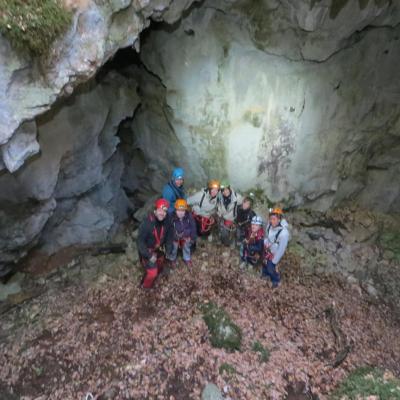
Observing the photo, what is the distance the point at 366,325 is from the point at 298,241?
3.05 m

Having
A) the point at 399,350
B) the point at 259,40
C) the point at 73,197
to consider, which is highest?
the point at 259,40

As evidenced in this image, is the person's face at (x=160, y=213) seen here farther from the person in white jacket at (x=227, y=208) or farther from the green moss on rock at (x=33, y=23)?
the green moss on rock at (x=33, y=23)

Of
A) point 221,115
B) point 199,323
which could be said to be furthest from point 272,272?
point 221,115

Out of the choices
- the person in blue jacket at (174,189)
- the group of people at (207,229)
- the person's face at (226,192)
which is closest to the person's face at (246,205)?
the group of people at (207,229)

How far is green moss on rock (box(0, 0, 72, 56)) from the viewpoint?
597cm

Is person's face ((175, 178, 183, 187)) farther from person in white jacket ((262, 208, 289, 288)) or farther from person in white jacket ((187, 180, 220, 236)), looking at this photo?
person in white jacket ((262, 208, 289, 288))

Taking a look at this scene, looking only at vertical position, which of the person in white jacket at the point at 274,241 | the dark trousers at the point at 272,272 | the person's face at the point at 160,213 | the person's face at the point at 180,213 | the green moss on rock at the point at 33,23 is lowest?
the dark trousers at the point at 272,272

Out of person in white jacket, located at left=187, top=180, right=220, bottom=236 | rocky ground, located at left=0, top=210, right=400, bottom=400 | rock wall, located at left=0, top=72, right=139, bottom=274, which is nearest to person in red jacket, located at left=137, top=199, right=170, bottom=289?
rocky ground, located at left=0, top=210, right=400, bottom=400

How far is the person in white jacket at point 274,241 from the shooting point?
8.93 metres

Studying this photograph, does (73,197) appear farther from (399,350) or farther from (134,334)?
(399,350)

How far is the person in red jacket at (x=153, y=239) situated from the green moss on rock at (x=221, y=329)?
1.63 m

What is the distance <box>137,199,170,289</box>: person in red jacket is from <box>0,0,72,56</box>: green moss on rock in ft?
13.3

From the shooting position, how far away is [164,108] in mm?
12148

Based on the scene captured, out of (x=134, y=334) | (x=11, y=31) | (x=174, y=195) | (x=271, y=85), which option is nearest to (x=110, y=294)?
(x=134, y=334)
